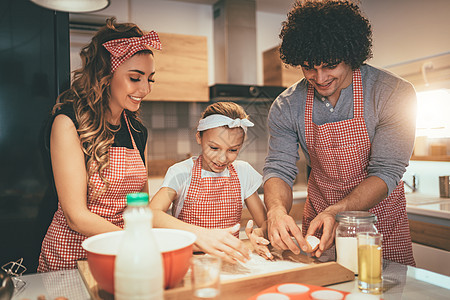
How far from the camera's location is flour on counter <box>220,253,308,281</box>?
35.3 inches

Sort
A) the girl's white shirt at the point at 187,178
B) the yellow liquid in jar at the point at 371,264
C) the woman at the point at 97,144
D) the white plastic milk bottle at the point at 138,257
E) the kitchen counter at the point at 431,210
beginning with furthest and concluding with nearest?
1. the kitchen counter at the point at 431,210
2. the girl's white shirt at the point at 187,178
3. the woman at the point at 97,144
4. the yellow liquid in jar at the point at 371,264
5. the white plastic milk bottle at the point at 138,257

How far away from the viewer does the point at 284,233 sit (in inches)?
42.6

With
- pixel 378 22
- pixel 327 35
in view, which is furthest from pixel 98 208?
pixel 378 22

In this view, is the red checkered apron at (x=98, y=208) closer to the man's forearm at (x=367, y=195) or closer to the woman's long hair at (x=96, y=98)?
the woman's long hair at (x=96, y=98)

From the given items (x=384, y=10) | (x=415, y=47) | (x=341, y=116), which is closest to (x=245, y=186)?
(x=341, y=116)

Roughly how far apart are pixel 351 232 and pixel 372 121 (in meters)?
0.57

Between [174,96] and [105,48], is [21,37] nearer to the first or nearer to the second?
[105,48]

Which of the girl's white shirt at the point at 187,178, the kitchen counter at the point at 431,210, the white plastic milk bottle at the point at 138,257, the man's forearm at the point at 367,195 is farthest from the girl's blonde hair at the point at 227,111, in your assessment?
the kitchen counter at the point at 431,210

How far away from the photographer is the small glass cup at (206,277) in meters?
0.67

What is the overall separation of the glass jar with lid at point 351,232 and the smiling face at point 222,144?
548 millimetres

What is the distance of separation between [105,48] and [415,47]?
246 cm

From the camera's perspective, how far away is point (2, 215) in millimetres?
1413

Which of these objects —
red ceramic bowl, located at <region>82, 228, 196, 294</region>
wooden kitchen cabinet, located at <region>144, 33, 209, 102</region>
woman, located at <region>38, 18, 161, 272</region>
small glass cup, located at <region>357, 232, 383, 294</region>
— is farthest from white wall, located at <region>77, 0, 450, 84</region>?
red ceramic bowl, located at <region>82, 228, 196, 294</region>

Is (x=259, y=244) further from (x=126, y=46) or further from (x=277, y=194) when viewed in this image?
(x=126, y=46)
